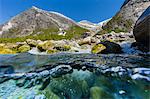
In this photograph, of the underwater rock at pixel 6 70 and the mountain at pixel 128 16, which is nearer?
the underwater rock at pixel 6 70

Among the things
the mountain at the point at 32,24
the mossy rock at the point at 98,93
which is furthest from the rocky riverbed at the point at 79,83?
the mountain at the point at 32,24

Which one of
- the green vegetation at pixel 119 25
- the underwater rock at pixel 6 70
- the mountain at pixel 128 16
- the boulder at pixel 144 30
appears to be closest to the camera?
the underwater rock at pixel 6 70

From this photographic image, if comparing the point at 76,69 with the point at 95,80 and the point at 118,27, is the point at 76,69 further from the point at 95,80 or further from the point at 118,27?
the point at 118,27

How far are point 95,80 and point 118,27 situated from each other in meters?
65.7

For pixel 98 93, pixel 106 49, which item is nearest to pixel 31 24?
pixel 106 49

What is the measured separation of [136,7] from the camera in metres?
74.4

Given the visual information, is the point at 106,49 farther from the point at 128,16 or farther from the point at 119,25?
the point at 128,16

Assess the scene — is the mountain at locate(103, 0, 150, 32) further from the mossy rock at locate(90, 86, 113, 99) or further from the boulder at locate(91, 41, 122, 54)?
the mossy rock at locate(90, 86, 113, 99)

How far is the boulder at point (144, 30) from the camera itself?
14.2 meters

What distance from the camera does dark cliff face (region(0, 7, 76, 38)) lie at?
154000 millimetres

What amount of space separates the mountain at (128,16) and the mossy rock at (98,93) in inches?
2489

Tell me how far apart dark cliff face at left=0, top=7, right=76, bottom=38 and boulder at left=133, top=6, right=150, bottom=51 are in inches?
5277

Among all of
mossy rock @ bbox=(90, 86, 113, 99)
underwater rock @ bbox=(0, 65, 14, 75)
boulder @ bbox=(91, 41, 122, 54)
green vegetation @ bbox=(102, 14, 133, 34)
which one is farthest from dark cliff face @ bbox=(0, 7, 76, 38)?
mossy rock @ bbox=(90, 86, 113, 99)

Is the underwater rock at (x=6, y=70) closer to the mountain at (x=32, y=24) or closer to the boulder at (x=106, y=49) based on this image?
the boulder at (x=106, y=49)
